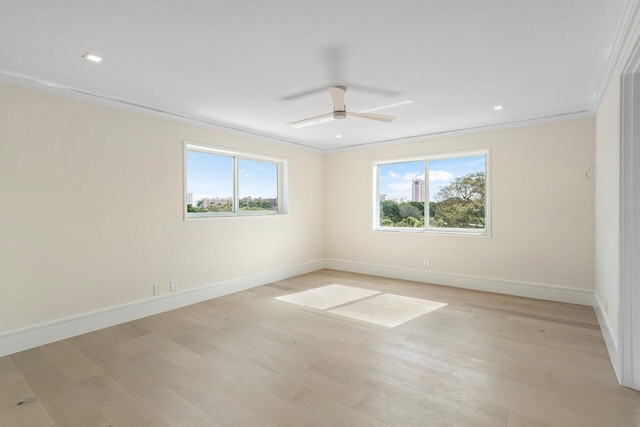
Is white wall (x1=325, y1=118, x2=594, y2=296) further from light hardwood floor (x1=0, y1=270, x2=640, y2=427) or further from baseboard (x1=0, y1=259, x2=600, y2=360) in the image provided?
light hardwood floor (x1=0, y1=270, x2=640, y2=427)

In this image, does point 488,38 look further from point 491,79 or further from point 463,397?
point 463,397

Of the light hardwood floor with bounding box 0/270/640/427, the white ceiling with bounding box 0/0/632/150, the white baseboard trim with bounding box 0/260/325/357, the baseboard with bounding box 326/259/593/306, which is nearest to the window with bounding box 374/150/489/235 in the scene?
the baseboard with bounding box 326/259/593/306

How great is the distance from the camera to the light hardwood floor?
2.01 metres

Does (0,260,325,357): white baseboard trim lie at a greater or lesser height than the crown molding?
lesser

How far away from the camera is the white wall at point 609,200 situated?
2.46 meters

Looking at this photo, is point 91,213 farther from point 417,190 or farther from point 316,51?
point 417,190

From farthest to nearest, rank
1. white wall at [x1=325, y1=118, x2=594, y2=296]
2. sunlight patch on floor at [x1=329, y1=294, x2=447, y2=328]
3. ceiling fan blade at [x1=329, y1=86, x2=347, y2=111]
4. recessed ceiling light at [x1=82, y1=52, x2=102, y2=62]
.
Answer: white wall at [x1=325, y1=118, x2=594, y2=296], sunlight patch on floor at [x1=329, y1=294, x2=447, y2=328], ceiling fan blade at [x1=329, y1=86, x2=347, y2=111], recessed ceiling light at [x1=82, y1=52, x2=102, y2=62]

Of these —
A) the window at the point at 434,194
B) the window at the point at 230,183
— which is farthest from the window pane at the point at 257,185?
the window at the point at 434,194

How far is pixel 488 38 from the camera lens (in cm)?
226

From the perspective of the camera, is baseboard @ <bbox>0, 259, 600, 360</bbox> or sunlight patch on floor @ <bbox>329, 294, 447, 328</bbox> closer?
baseboard @ <bbox>0, 259, 600, 360</bbox>

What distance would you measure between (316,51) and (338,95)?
1.91ft

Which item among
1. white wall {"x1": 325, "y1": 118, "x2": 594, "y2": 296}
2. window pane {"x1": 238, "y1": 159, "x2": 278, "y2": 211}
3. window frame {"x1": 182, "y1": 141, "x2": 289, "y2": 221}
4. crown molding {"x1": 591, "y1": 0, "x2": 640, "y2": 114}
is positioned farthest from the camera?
window pane {"x1": 238, "y1": 159, "x2": 278, "y2": 211}

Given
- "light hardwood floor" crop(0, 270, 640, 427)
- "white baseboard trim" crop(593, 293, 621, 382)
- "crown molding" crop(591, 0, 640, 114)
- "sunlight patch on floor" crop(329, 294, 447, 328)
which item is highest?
"crown molding" crop(591, 0, 640, 114)

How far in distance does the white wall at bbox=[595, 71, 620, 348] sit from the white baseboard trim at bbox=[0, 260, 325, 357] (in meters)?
4.32
